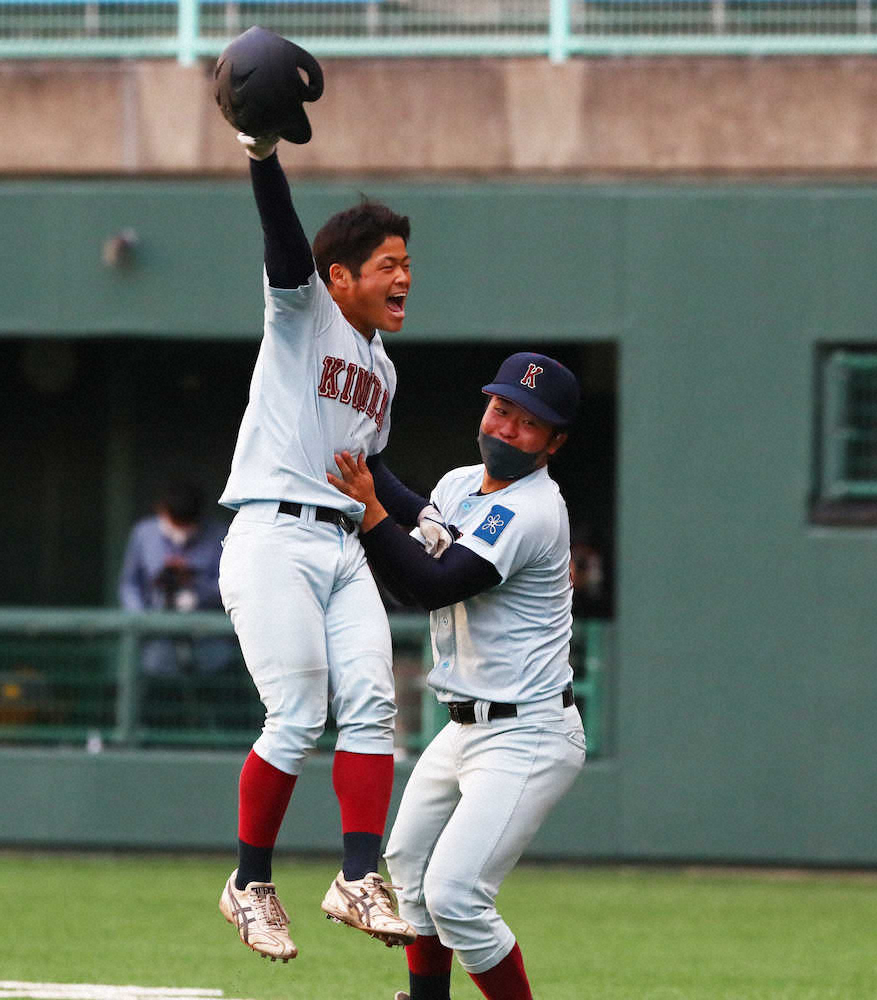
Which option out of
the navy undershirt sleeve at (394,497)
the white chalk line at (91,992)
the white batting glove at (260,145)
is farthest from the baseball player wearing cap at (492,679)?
the white chalk line at (91,992)

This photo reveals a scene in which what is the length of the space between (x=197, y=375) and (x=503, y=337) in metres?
3.66

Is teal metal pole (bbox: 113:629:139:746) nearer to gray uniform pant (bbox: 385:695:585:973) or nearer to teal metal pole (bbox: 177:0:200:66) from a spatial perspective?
teal metal pole (bbox: 177:0:200:66)

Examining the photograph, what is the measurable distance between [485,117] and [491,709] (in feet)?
19.6

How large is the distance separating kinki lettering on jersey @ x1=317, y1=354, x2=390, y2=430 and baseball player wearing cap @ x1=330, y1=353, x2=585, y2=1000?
184 mm

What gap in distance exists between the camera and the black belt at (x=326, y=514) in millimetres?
5219

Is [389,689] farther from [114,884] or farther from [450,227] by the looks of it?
[450,227]

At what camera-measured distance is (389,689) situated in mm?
5230

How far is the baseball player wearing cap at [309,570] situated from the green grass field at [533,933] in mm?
2091

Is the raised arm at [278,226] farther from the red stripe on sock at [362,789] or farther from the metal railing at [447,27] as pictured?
the metal railing at [447,27]

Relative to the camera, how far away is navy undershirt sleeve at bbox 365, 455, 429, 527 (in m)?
5.72

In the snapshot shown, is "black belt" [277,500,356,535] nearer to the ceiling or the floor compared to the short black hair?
nearer to the floor

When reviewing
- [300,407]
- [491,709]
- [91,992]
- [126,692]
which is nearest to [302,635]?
[300,407]

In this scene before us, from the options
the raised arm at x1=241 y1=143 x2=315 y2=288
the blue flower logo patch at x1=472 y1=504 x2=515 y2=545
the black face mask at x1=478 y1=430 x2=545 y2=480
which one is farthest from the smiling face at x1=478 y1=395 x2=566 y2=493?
→ the raised arm at x1=241 y1=143 x2=315 y2=288

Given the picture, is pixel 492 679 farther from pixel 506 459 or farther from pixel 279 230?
pixel 279 230
